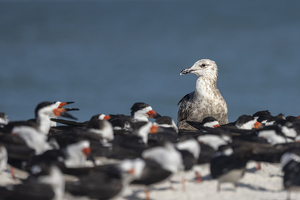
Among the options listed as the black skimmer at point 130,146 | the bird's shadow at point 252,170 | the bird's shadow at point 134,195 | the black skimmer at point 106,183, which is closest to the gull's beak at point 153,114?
the black skimmer at point 130,146

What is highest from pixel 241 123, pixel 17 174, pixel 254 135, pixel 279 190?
pixel 241 123

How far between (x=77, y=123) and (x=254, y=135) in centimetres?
513

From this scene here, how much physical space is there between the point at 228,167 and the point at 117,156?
217 cm

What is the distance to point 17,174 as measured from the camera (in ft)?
28.5

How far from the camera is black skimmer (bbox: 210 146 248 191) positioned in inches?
299

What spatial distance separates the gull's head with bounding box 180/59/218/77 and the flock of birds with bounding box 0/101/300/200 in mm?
4060

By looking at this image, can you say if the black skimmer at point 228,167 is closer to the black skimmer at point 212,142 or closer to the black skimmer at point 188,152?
the black skimmer at point 188,152

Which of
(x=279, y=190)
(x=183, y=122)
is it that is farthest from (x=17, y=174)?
(x=183, y=122)

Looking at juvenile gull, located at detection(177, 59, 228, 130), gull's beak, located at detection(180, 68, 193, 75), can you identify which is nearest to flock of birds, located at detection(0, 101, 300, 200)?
juvenile gull, located at detection(177, 59, 228, 130)

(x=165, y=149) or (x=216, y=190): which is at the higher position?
(x=165, y=149)

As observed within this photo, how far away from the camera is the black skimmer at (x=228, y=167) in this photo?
7605mm

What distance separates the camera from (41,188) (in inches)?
255

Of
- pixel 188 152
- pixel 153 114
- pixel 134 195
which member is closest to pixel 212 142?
pixel 188 152

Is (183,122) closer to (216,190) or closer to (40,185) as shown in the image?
(216,190)
